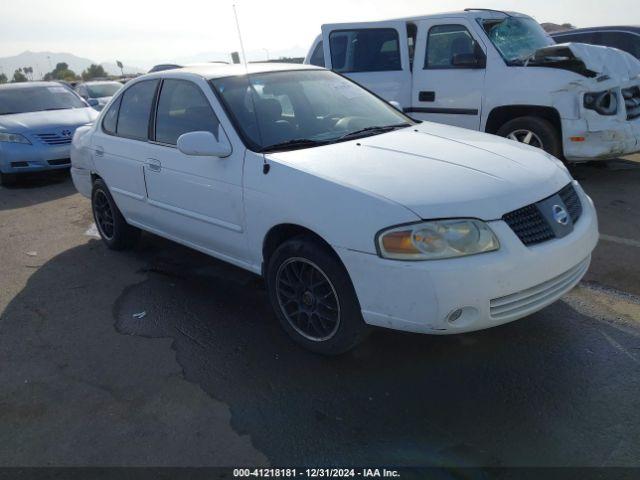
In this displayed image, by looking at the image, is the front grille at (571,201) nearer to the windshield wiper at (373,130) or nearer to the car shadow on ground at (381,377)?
the car shadow on ground at (381,377)

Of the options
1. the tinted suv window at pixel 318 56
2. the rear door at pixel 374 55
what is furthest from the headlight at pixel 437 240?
the tinted suv window at pixel 318 56

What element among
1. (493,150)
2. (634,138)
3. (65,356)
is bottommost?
(65,356)

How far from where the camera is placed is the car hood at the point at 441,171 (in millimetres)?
2727

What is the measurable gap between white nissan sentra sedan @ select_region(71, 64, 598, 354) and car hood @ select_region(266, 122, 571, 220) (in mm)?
11

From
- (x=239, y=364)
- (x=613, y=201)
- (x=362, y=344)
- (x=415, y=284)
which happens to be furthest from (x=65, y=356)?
(x=613, y=201)

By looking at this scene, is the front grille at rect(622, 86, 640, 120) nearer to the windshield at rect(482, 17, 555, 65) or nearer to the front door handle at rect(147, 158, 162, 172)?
the windshield at rect(482, 17, 555, 65)

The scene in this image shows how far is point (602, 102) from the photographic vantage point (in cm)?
595

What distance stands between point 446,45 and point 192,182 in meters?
4.41

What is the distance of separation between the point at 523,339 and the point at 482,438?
37.4 inches

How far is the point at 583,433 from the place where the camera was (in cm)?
249

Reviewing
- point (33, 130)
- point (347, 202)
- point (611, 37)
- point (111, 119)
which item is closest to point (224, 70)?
point (111, 119)

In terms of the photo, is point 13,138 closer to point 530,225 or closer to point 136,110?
point 136,110

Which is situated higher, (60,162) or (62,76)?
(60,162)

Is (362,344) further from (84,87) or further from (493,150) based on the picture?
(84,87)
